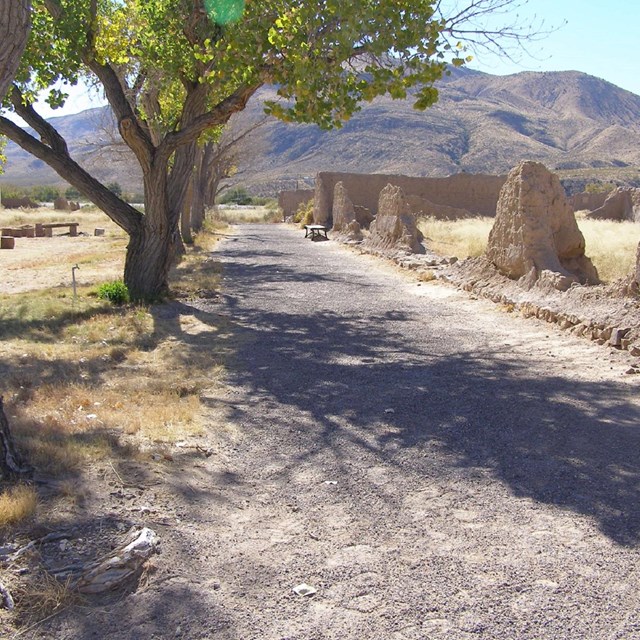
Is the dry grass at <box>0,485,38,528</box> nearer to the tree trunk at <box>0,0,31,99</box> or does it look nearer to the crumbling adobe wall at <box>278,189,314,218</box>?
the tree trunk at <box>0,0,31,99</box>

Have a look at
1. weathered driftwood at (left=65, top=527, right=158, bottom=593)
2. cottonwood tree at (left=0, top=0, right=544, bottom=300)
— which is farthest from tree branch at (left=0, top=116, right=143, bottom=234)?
weathered driftwood at (left=65, top=527, right=158, bottom=593)

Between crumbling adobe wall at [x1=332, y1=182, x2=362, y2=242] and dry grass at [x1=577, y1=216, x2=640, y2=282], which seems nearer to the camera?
dry grass at [x1=577, y1=216, x2=640, y2=282]

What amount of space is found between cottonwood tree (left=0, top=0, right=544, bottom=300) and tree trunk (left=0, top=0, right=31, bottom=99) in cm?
429

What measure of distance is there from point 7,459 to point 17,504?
0.49 meters

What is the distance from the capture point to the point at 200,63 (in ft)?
34.8

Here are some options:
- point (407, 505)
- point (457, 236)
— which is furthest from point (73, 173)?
point (457, 236)

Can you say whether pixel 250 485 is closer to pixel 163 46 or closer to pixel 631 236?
pixel 163 46

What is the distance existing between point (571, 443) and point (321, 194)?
93.4 feet

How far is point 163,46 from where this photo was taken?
10477 mm

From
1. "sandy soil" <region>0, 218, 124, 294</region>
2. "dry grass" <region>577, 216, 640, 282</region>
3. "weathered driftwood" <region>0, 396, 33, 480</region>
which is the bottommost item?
"sandy soil" <region>0, 218, 124, 294</region>

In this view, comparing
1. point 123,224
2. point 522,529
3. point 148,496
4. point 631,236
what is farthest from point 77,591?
point 631,236

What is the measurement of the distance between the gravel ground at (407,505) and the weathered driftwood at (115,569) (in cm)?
10

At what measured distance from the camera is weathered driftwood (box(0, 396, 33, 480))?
389 cm

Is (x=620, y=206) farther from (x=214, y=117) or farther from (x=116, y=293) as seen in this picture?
(x=116, y=293)
